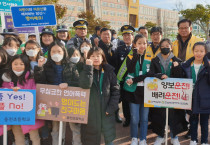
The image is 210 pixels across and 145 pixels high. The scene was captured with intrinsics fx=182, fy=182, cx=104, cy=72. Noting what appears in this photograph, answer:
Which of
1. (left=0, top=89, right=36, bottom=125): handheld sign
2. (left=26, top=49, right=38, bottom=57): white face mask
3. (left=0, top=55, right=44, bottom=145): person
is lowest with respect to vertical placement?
(left=0, top=89, right=36, bottom=125): handheld sign

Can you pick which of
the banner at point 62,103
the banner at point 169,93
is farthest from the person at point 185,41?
the banner at point 62,103

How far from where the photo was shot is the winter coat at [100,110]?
2.90m

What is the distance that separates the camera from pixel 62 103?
2.80m

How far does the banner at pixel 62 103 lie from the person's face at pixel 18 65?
1.35ft

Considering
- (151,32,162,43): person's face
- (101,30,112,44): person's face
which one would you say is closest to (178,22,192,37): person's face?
(151,32,162,43): person's face

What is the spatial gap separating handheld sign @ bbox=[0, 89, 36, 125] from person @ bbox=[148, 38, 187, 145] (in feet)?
6.51

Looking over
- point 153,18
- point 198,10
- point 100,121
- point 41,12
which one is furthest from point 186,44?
point 153,18

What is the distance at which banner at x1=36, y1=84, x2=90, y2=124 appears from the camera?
2.78 meters

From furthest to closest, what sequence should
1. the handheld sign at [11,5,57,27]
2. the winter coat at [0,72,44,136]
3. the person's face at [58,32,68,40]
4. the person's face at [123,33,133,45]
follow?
the handheld sign at [11,5,57,27] → the person's face at [58,32,68,40] → the person's face at [123,33,133,45] → the winter coat at [0,72,44,136]

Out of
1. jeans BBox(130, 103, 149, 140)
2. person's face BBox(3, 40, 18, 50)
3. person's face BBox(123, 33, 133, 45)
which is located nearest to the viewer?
jeans BBox(130, 103, 149, 140)

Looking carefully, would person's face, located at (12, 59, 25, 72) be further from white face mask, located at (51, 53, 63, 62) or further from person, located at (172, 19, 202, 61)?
person, located at (172, 19, 202, 61)

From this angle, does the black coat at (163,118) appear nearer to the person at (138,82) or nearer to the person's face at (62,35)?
the person at (138,82)

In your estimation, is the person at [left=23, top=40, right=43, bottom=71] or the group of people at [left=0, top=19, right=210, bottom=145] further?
the person at [left=23, top=40, right=43, bottom=71]

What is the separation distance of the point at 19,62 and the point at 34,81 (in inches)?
14.8
